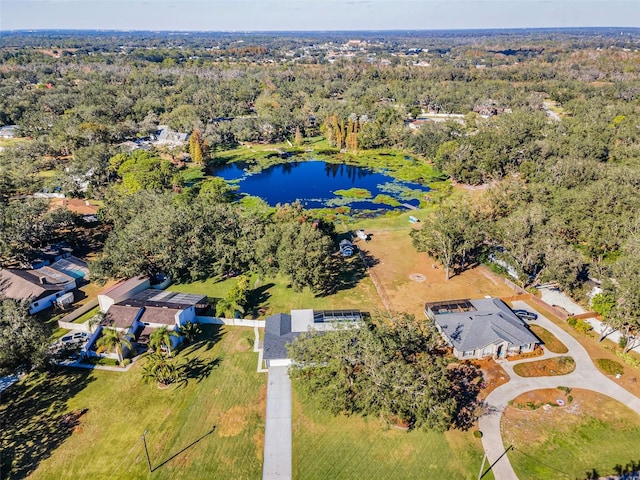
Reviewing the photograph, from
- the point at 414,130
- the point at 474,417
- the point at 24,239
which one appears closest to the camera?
the point at 474,417

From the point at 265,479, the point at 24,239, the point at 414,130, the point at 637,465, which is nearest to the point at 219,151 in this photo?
the point at 414,130

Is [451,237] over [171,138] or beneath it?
beneath

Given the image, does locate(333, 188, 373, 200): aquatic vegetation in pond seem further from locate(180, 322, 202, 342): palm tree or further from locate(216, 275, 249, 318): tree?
locate(180, 322, 202, 342): palm tree

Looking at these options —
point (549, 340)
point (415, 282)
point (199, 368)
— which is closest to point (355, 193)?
point (415, 282)

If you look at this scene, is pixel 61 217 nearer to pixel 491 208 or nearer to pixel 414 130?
pixel 491 208

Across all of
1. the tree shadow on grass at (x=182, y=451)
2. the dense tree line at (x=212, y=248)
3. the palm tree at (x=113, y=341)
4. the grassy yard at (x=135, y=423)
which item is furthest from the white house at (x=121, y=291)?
the tree shadow on grass at (x=182, y=451)

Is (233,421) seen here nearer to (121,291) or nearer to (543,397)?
(121,291)
